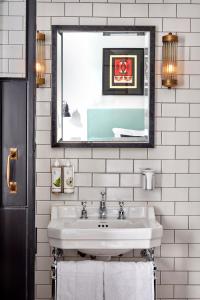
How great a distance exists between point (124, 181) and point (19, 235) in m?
1.02

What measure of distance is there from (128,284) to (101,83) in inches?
54.2

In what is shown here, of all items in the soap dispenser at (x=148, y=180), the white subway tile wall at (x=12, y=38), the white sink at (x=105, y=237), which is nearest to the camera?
the white subway tile wall at (x=12, y=38)

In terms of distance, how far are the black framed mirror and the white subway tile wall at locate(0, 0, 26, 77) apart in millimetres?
731

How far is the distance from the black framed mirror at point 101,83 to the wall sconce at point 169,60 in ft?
0.27

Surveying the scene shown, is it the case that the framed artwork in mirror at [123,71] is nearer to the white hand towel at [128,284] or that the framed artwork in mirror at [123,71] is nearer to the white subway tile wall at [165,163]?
the white subway tile wall at [165,163]

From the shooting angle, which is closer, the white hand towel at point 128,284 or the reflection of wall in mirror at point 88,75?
the white hand towel at point 128,284

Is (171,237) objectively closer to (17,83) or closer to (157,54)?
(157,54)

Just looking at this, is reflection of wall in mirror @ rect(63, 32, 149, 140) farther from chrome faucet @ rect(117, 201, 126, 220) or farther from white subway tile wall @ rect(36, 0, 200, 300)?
chrome faucet @ rect(117, 201, 126, 220)

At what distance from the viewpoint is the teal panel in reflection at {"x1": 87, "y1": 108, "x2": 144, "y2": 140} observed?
4004 millimetres

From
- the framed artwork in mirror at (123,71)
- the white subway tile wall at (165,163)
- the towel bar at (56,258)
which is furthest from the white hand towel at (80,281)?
the framed artwork in mirror at (123,71)

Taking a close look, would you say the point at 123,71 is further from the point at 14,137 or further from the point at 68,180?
the point at 14,137

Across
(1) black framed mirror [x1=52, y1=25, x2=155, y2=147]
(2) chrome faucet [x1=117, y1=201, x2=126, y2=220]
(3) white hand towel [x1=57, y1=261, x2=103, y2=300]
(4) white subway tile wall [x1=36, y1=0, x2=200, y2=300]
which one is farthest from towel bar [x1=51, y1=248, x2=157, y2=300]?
(1) black framed mirror [x1=52, y1=25, x2=155, y2=147]

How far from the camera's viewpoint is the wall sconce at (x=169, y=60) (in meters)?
3.95

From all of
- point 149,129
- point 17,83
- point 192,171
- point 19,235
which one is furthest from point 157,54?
point 19,235
